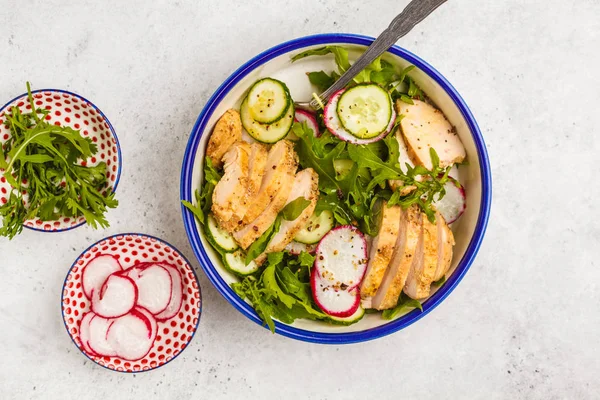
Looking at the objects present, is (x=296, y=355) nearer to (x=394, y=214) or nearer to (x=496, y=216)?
(x=394, y=214)

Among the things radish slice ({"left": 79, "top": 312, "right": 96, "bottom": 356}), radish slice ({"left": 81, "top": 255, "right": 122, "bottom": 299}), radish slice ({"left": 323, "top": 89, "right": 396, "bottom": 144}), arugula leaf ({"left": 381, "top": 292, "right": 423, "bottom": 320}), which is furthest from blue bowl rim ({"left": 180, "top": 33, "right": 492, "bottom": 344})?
radish slice ({"left": 79, "top": 312, "right": 96, "bottom": 356})

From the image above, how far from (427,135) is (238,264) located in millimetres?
1048

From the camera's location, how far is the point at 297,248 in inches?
102

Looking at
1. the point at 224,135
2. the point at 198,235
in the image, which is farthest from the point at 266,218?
the point at 224,135

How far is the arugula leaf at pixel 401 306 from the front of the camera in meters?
2.47

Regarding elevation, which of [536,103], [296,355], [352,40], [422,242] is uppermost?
[536,103]

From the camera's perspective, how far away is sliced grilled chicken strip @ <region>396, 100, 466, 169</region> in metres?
2.49

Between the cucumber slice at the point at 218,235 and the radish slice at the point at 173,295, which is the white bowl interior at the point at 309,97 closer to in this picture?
the cucumber slice at the point at 218,235

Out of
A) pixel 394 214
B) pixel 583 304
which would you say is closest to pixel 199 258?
pixel 394 214

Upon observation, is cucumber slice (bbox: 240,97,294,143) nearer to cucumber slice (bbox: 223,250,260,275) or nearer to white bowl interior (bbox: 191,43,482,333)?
white bowl interior (bbox: 191,43,482,333)

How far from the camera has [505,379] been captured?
2869 millimetres

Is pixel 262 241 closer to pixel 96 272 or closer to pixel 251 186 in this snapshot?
pixel 251 186

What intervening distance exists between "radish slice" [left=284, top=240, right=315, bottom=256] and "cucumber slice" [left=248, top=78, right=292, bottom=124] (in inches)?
22.8

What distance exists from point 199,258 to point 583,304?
2.00 m
